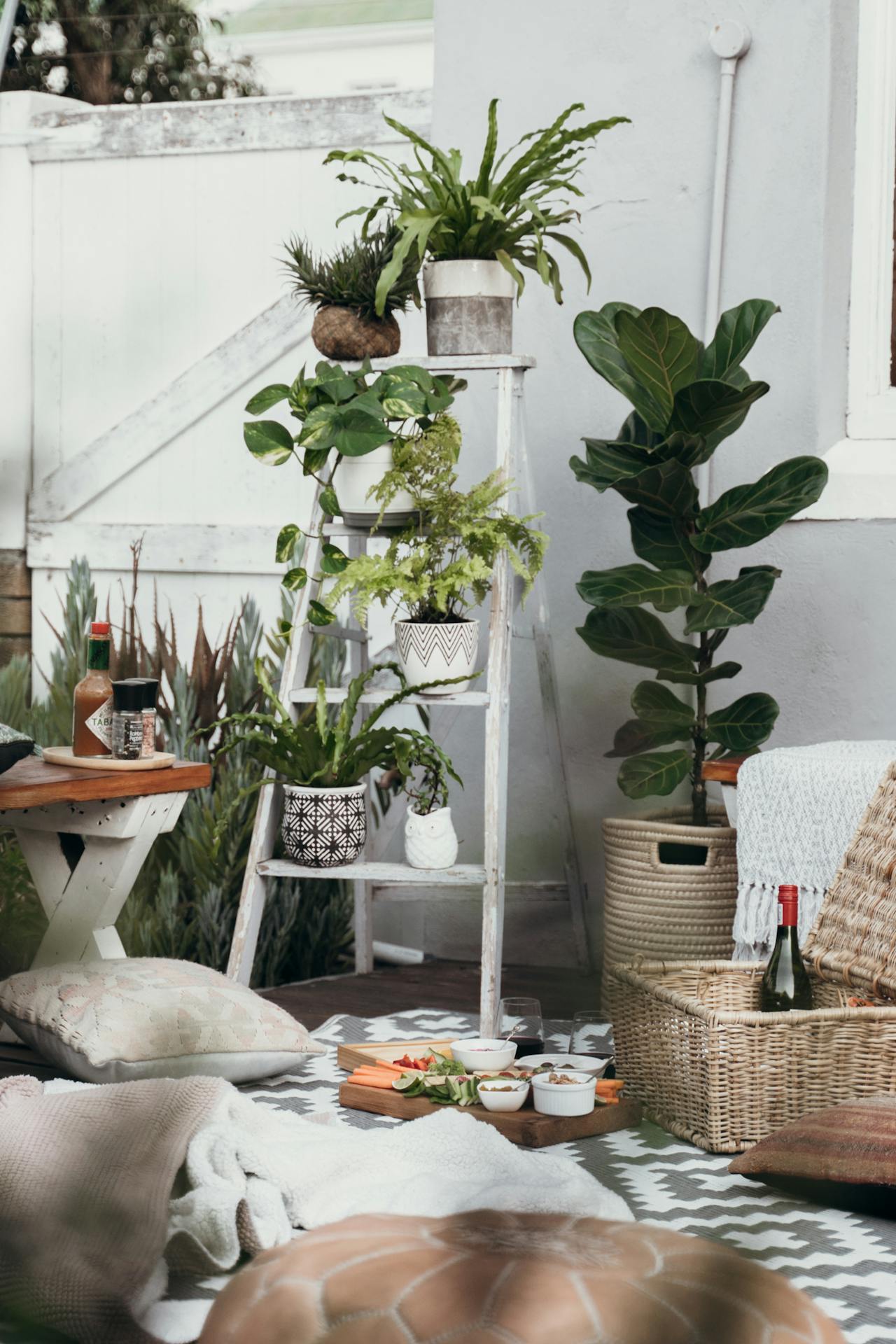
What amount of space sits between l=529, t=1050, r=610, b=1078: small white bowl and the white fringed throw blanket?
1.18ft

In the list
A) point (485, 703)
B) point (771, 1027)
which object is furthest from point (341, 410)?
point (771, 1027)

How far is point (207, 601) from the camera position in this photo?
355 centimetres

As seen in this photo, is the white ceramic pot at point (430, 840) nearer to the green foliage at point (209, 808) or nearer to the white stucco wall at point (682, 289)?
the green foliage at point (209, 808)

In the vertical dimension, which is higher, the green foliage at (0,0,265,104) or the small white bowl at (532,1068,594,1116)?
the green foliage at (0,0,265,104)

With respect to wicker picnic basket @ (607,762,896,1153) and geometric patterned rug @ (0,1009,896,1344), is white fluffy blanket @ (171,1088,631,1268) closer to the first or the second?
geometric patterned rug @ (0,1009,896,1344)

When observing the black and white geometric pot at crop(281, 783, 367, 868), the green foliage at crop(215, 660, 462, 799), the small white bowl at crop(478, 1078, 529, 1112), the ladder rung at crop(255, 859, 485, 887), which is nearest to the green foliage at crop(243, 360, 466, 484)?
the green foliage at crop(215, 660, 462, 799)

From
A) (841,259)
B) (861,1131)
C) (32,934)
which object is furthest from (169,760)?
(32,934)

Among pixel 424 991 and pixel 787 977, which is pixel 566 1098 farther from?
pixel 424 991

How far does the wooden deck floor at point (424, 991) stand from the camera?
2920 millimetres

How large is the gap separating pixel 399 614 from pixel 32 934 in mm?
3138

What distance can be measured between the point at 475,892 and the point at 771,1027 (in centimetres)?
134

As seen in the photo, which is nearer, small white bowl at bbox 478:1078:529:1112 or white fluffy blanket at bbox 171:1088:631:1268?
white fluffy blanket at bbox 171:1088:631:1268

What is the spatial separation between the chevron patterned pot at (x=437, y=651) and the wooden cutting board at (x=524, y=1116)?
0.73 meters

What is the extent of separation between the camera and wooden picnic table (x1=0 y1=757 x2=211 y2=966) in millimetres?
2295
